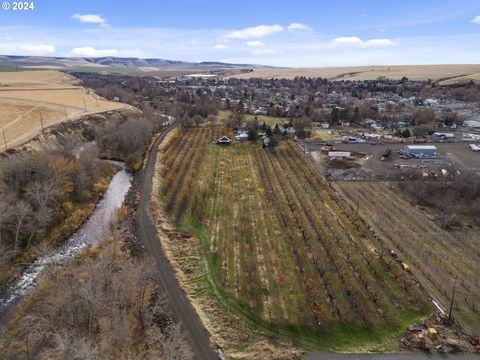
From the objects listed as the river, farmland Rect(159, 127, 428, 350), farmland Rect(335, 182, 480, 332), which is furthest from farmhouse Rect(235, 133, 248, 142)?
farmland Rect(335, 182, 480, 332)

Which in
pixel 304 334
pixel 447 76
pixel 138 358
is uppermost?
pixel 447 76

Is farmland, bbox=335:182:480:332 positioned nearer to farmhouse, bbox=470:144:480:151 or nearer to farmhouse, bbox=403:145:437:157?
farmhouse, bbox=403:145:437:157

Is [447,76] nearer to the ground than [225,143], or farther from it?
farther from it

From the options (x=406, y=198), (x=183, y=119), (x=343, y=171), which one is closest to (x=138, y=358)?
(x=406, y=198)

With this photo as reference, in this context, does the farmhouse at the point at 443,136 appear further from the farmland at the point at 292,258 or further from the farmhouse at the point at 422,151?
the farmland at the point at 292,258

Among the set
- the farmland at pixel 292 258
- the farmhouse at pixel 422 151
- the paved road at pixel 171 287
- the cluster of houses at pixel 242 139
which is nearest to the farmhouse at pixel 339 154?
the farmland at pixel 292 258

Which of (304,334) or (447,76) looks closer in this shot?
(304,334)

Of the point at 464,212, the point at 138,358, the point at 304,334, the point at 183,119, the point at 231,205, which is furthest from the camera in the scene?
the point at 183,119

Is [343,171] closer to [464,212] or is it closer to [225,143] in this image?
[464,212]
